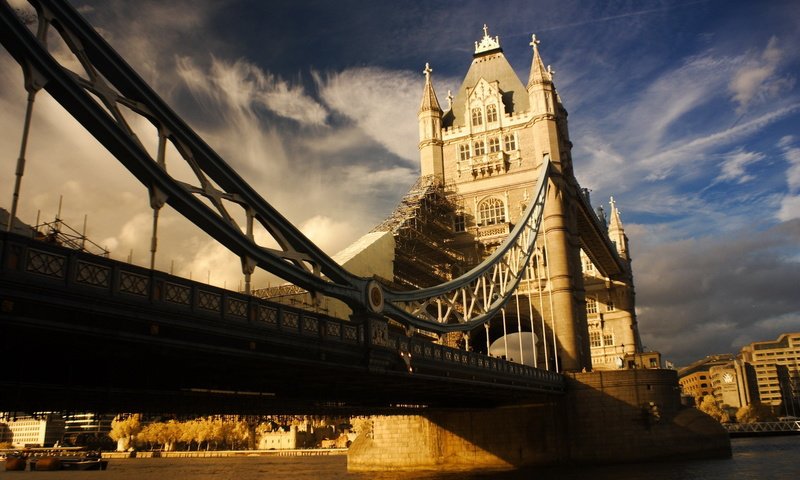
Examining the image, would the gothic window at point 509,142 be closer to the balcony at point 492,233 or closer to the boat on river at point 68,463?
the balcony at point 492,233

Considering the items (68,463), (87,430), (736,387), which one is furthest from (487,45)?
(736,387)

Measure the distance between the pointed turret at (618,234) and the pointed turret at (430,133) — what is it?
40.0 meters

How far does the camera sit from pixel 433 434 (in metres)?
50.1

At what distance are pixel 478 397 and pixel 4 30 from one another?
3075 cm

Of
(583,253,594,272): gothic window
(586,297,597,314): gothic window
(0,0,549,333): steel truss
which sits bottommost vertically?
(0,0,549,333): steel truss

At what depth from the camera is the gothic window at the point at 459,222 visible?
62.9 metres

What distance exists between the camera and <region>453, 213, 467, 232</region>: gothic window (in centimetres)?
6288

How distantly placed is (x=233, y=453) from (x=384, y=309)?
86390 millimetres

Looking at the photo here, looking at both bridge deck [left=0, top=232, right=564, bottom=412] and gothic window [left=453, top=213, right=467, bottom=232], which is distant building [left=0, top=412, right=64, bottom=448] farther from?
bridge deck [left=0, top=232, right=564, bottom=412]

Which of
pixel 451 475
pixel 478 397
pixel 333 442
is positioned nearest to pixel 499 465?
pixel 451 475

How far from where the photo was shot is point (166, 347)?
55.6 feet

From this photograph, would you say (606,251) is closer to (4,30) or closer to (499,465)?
(499,465)

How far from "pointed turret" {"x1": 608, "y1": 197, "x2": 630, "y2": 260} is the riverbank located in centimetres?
4569

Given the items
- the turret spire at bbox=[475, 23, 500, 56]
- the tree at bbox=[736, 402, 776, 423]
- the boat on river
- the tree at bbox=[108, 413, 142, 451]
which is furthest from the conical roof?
the tree at bbox=[736, 402, 776, 423]
